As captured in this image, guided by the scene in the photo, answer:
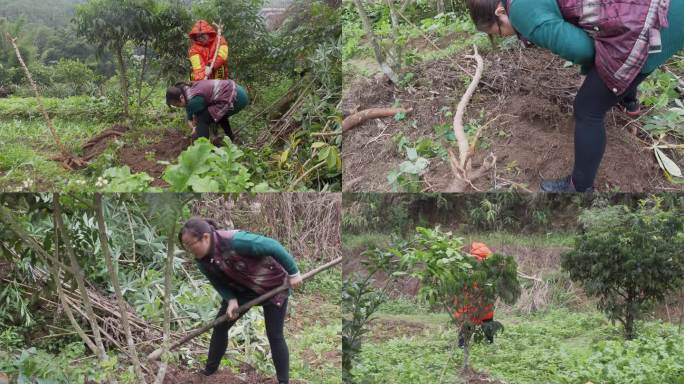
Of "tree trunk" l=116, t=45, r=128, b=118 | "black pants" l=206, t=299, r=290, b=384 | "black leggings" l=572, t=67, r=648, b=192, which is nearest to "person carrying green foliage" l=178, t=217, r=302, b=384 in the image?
"black pants" l=206, t=299, r=290, b=384

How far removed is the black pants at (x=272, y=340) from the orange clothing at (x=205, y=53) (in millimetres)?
1428

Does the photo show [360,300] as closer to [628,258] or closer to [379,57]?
[628,258]

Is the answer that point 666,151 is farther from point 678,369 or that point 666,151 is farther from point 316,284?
point 316,284

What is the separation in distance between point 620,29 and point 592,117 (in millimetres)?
349

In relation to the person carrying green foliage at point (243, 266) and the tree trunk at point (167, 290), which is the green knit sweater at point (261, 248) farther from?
the tree trunk at point (167, 290)

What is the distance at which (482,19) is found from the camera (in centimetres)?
234

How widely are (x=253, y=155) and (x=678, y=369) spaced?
2.29 m

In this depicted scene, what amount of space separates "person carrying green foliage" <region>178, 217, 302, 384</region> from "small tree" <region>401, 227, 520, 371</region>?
20.5 inches

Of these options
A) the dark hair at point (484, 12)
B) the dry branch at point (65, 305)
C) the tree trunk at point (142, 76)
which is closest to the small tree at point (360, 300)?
the dark hair at point (484, 12)

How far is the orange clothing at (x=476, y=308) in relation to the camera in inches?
105

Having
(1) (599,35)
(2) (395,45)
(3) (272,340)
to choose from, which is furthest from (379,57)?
(3) (272,340)

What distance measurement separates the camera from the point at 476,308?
2.71 meters

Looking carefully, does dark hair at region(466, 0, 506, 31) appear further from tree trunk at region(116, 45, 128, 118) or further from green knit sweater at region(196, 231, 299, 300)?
tree trunk at region(116, 45, 128, 118)

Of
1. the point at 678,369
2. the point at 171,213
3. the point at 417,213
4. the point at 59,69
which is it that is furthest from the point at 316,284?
the point at 59,69
